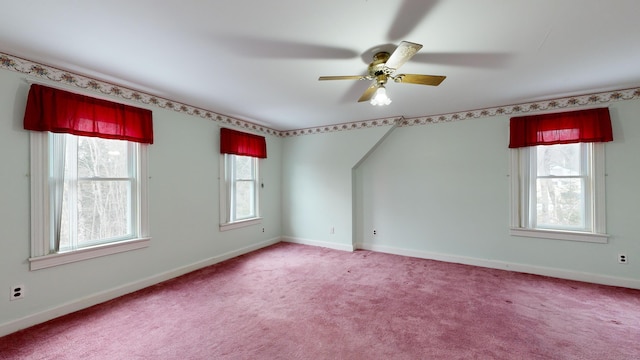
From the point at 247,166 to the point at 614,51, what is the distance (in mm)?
4533

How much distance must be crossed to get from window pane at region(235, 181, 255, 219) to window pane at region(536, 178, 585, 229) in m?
4.40

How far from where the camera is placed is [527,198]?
135 inches

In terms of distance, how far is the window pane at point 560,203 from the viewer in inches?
126

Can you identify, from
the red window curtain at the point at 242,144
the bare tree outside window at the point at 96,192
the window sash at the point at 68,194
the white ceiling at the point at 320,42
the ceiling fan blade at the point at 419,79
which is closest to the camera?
the white ceiling at the point at 320,42

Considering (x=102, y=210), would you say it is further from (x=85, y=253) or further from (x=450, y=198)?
(x=450, y=198)

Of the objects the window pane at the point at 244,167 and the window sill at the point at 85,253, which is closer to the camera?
the window sill at the point at 85,253

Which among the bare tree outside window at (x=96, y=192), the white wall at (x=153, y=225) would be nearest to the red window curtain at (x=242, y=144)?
the white wall at (x=153, y=225)

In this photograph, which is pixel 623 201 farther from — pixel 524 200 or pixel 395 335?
pixel 395 335

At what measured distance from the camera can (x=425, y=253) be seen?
4055 millimetres

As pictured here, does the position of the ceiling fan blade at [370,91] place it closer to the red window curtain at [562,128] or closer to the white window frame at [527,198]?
the red window curtain at [562,128]

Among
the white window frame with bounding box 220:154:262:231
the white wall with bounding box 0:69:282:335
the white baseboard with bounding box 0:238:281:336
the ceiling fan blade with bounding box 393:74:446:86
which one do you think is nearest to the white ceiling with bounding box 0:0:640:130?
the ceiling fan blade with bounding box 393:74:446:86

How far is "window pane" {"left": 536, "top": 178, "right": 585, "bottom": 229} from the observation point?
321 cm

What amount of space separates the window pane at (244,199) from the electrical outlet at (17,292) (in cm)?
242

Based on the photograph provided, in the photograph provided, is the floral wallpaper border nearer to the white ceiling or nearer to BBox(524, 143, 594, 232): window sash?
the white ceiling
